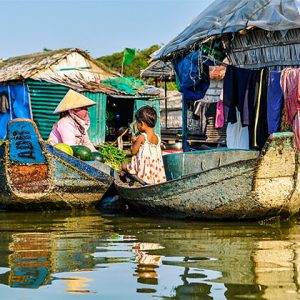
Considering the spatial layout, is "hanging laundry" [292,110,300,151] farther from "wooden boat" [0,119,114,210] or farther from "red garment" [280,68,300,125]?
"wooden boat" [0,119,114,210]

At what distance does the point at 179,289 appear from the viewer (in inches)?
174

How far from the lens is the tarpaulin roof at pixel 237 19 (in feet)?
29.4

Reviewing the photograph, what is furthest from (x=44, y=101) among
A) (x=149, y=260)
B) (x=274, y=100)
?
(x=149, y=260)

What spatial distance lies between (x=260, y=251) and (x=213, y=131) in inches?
497

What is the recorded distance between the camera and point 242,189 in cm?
734

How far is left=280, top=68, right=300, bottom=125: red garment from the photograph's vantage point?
347 inches

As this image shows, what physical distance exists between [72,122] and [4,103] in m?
9.82

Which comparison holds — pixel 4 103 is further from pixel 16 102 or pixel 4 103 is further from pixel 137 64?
pixel 137 64

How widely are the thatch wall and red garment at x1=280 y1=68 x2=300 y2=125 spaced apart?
400mm

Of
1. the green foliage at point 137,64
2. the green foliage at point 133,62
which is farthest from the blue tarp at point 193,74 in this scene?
the green foliage at point 133,62

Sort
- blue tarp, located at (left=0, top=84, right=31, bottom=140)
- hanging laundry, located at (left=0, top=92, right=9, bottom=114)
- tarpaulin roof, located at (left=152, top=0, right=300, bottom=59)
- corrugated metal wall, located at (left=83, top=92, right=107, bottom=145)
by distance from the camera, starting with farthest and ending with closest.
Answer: hanging laundry, located at (left=0, top=92, right=9, bottom=114), corrugated metal wall, located at (left=83, top=92, right=107, bottom=145), blue tarp, located at (left=0, top=84, right=31, bottom=140), tarpaulin roof, located at (left=152, top=0, right=300, bottom=59)

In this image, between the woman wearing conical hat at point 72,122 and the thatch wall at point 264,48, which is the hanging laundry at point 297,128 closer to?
the thatch wall at point 264,48

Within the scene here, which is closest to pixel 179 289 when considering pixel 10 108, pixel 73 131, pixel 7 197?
pixel 7 197

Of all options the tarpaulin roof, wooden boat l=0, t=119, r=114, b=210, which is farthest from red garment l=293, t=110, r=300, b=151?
wooden boat l=0, t=119, r=114, b=210
